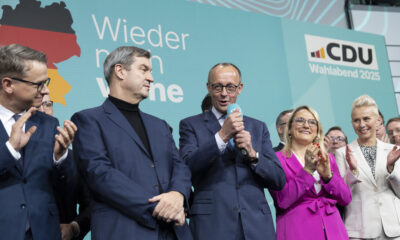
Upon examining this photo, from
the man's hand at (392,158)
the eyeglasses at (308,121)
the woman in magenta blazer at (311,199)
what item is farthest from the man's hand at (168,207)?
the man's hand at (392,158)

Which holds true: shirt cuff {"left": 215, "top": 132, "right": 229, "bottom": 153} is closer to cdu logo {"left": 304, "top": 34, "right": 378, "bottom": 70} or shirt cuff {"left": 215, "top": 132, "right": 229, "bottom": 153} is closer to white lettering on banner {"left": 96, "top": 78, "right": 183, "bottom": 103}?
white lettering on banner {"left": 96, "top": 78, "right": 183, "bottom": 103}

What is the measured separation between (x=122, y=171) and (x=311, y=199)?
56.8 inches

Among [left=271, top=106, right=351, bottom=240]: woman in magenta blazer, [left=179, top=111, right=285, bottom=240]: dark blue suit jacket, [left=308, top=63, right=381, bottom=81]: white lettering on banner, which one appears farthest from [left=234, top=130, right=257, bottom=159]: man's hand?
[left=308, top=63, right=381, bottom=81]: white lettering on banner

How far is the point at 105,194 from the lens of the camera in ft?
7.18

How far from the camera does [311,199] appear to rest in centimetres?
316

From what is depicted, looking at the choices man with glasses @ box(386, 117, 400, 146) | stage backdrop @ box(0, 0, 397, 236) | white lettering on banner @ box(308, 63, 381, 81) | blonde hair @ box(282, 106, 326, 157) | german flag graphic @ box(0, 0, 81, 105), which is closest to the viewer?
blonde hair @ box(282, 106, 326, 157)

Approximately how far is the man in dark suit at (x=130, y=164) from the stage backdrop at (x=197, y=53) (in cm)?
246

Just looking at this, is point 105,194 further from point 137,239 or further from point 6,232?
point 6,232

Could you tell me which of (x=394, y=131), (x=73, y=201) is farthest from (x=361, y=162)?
(x=73, y=201)

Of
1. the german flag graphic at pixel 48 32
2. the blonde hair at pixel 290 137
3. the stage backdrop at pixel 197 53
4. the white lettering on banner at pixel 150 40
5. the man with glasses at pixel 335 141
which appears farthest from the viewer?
the white lettering on banner at pixel 150 40

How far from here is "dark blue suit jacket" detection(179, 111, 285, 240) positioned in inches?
105

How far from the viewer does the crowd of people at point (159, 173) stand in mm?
2197

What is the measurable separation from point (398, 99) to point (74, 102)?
5.83 meters

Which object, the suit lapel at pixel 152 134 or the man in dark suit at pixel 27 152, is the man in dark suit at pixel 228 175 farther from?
the man in dark suit at pixel 27 152
